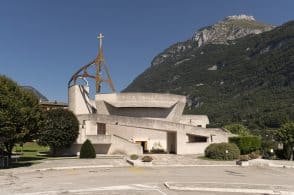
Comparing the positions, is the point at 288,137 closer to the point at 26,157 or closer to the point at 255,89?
the point at 26,157

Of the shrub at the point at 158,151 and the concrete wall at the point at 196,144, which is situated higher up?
the concrete wall at the point at 196,144

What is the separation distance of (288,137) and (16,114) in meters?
26.8

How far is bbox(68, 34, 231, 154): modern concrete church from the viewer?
146 feet

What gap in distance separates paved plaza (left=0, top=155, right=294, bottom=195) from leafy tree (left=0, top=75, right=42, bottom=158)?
2.88 m

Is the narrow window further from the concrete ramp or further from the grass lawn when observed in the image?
the grass lawn

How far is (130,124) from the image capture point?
4609 cm

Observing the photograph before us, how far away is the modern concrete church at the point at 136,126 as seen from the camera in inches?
1748

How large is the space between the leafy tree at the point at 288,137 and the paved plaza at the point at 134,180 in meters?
9.33

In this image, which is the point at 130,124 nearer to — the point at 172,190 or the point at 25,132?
the point at 25,132

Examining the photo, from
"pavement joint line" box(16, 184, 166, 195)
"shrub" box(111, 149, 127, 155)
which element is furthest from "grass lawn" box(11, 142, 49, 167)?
"pavement joint line" box(16, 184, 166, 195)

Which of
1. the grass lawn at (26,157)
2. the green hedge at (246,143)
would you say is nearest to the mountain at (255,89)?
the green hedge at (246,143)

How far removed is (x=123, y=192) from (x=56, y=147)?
25836 millimetres

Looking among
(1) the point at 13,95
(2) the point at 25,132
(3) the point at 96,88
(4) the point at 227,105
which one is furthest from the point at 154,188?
(4) the point at 227,105

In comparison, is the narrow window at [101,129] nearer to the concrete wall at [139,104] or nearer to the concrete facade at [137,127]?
the concrete facade at [137,127]
